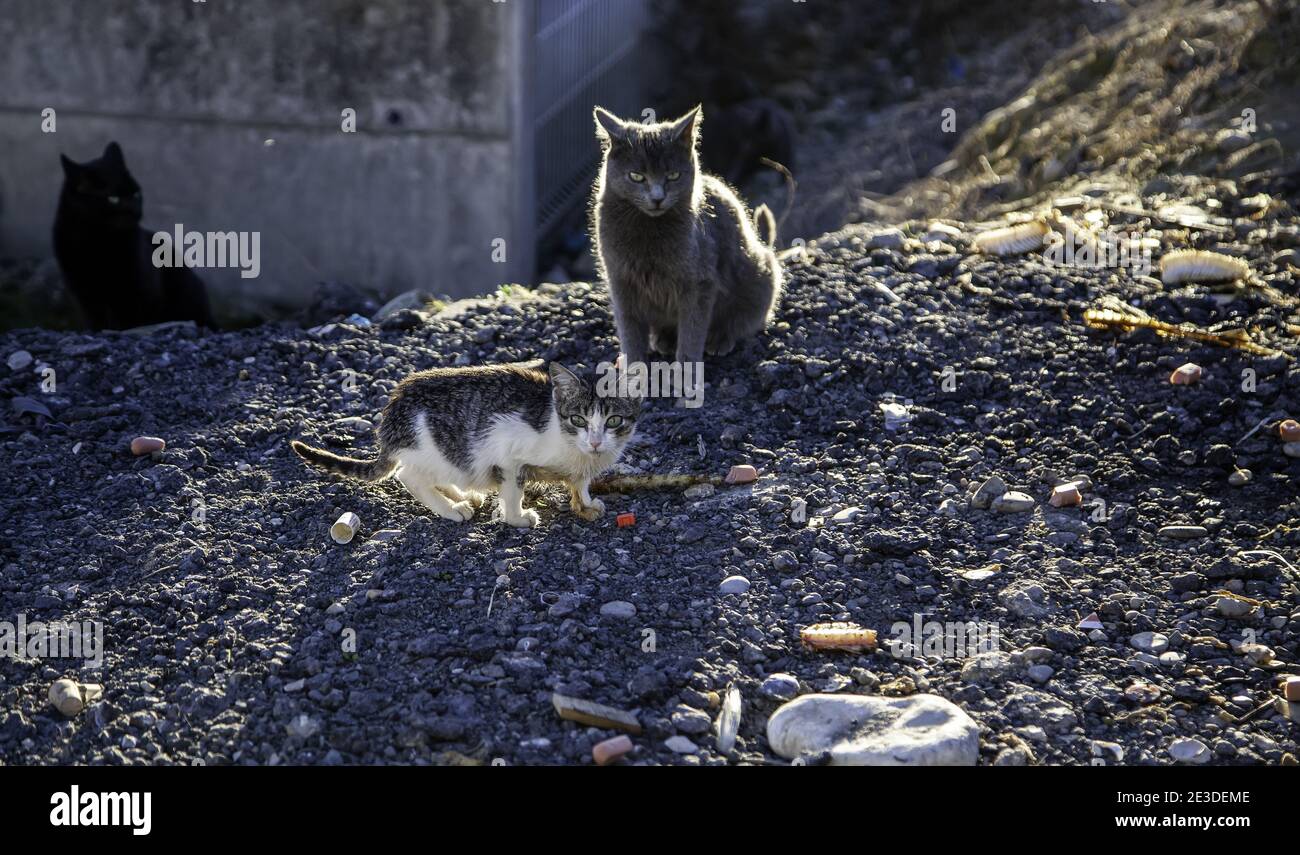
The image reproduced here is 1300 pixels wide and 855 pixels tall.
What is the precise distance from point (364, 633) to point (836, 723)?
5.34 ft

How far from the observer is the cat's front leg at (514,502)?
16.1 feet

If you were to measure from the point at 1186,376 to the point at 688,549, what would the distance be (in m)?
2.57

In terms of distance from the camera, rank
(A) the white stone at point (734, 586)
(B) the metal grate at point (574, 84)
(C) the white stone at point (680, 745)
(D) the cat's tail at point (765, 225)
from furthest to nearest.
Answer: (B) the metal grate at point (574, 84), (D) the cat's tail at point (765, 225), (A) the white stone at point (734, 586), (C) the white stone at point (680, 745)

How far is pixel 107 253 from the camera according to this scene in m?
8.29

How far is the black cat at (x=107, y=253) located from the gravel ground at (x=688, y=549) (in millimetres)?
1371

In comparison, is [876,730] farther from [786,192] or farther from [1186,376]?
[786,192]

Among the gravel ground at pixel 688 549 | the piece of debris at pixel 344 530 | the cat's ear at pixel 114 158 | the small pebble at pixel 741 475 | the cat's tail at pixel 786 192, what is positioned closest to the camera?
the gravel ground at pixel 688 549

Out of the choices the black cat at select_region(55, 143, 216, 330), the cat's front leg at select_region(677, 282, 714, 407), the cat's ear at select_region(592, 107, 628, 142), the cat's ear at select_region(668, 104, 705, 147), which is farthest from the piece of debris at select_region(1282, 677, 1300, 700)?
the black cat at select_region(55, 143, 216, 330)

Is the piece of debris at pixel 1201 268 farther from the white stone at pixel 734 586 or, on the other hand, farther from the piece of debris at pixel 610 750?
the piece of debris at pixel 610 750

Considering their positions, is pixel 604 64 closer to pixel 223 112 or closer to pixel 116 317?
pixel 223 112

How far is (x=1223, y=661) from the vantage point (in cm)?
430

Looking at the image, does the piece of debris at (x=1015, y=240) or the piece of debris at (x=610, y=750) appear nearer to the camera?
the piece of debris at (x=610, y=750)

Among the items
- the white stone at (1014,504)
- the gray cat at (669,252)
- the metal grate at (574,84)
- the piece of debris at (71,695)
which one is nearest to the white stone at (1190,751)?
the white stone at (1014,504)

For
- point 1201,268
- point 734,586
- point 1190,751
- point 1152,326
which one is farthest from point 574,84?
point 1190,751
